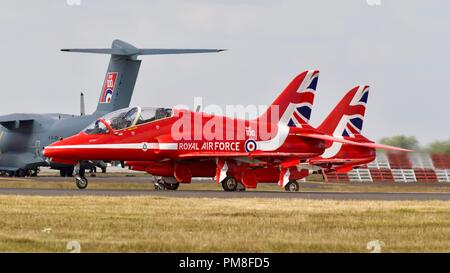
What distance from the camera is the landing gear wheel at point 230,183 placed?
144ft

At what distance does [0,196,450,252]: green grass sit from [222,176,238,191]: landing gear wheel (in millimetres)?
10855

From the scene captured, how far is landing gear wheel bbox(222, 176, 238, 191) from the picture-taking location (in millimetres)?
43938

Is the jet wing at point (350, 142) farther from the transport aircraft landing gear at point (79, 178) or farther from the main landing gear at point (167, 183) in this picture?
the transport aircraft landing gear at point (79, 178)

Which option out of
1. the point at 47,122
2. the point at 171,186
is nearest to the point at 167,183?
the point at 171,186

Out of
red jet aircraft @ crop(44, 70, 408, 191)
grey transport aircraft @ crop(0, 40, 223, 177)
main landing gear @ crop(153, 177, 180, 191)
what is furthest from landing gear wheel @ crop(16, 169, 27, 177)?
main landing gear @ crop(153, 177, 180, 191)

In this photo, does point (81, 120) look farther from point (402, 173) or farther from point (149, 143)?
point (149, 143)

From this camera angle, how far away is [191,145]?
145ft

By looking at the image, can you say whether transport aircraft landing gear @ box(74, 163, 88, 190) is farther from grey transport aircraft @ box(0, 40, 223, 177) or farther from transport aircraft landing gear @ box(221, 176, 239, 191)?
grey transport aircraft @ box(0, 40, 223, 177)

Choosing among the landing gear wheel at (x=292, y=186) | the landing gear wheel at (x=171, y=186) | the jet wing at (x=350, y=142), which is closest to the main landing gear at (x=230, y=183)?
the landing gear wheel at (x=171, y=186)

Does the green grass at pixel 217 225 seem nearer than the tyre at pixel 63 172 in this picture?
Yes

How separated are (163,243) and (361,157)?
1313 inches

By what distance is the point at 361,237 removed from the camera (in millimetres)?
21766

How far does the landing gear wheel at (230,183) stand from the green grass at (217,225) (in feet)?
35.6

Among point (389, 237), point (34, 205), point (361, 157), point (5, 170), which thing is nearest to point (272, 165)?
point (361, 157)
